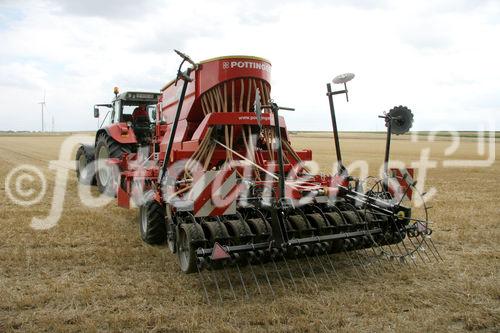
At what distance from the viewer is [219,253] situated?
13.9ft

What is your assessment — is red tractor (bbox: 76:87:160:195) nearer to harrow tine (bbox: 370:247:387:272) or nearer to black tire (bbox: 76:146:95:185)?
black tire (bbox: 76:146:95:185)

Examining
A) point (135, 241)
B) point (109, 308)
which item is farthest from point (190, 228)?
point (135, 241)

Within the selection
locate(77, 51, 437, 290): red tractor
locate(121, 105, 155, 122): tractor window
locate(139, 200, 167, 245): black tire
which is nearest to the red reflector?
locate(77, 51, 437, 290): red tractor

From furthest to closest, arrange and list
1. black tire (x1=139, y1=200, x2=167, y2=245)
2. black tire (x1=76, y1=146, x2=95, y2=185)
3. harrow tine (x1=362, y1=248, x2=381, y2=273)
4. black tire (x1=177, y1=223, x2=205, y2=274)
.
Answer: black tire (x1=76, y1=146, x2=95, y2=185)
black tire (x1=139, y1=200, x2=167, y2=245)
harrow tine (x1=362, y1=248, x2=381, y2=273)
black tire (x1=177, y1=223, x2=205, y2=274)

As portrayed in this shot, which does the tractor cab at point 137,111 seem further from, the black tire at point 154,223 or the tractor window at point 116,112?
the black tire at point 154,223

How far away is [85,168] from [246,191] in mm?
8435

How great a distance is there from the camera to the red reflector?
13.8ft

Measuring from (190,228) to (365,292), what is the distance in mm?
1790

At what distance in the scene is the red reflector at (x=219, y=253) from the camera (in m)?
4.22

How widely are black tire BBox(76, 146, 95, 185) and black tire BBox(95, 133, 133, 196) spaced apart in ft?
3.41

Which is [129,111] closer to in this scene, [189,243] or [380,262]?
[189,243]

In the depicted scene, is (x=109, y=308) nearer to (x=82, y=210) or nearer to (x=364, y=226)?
(x=364, y=226)

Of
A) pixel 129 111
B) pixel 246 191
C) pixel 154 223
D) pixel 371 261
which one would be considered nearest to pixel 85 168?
pixel 129 111

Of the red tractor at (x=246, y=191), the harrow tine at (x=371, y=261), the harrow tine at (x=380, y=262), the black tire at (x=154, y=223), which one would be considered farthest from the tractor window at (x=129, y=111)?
the harrow tine at (x=380, y=262)
